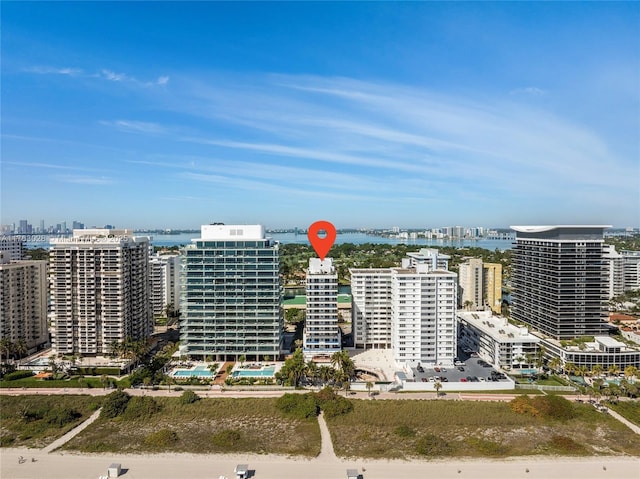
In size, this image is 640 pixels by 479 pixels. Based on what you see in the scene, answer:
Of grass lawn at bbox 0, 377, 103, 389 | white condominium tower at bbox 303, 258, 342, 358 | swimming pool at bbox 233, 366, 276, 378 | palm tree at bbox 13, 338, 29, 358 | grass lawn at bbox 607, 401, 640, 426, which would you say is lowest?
grass lawn at bbox 607, 401, 640, 426

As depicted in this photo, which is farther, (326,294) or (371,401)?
(326,294)

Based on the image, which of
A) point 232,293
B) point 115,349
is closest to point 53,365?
point 115,349

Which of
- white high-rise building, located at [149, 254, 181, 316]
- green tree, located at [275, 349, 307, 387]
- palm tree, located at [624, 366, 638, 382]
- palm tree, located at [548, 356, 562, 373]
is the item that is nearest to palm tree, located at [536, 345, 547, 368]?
palm tree, located at [548, 356, 562, 373]

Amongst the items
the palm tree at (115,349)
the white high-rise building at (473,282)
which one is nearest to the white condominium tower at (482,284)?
the white high-rise building at (473,282)

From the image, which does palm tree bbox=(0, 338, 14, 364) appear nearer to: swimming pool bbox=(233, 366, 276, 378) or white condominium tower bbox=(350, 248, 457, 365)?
swimming pool bbox=(233, 366, 276, 378)

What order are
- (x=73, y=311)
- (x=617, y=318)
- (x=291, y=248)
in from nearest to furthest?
(x=73, y=311) < (x=617, y=318) < (x=291, y=248)

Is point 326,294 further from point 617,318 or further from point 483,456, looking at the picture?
point 617,318

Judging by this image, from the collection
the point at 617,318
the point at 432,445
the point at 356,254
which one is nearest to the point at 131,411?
the point at 432,445
